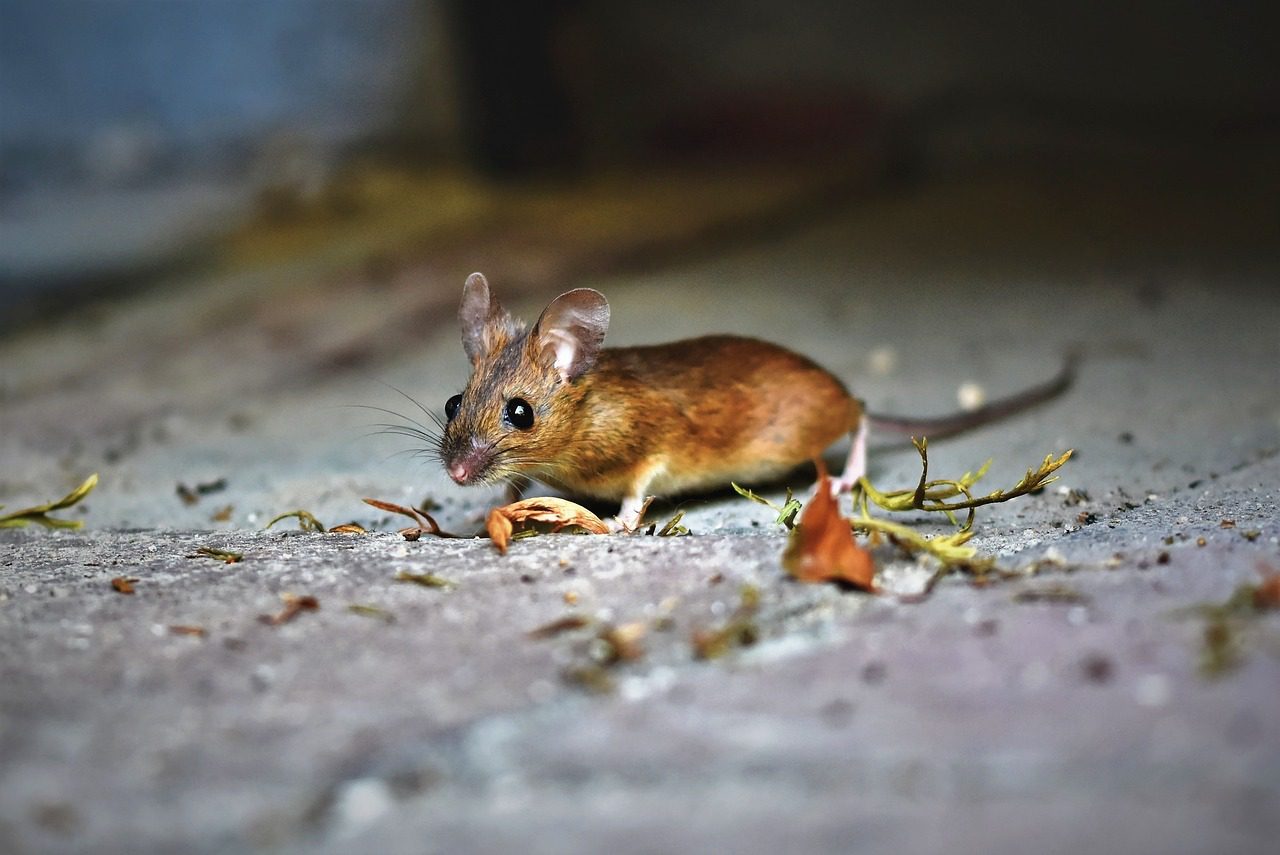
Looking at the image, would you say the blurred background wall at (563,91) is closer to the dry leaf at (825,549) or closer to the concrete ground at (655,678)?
the concrete ground at (655,678)

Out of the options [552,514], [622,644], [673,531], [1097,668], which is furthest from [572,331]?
[1097,668]

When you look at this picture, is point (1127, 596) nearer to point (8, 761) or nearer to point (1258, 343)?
point (8, 761)

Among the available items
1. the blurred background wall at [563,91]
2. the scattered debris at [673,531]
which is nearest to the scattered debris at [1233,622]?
the scattered debris at [673,531]

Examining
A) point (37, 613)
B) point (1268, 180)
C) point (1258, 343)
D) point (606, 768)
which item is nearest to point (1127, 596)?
point (606, 768)

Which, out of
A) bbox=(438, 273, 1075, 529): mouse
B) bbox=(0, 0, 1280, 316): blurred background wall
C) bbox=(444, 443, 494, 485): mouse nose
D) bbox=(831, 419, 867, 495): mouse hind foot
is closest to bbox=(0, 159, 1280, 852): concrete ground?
bbox=(831, 419, 867, 495): mouse hind foot

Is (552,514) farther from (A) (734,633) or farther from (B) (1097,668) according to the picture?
(B) (1097,668)

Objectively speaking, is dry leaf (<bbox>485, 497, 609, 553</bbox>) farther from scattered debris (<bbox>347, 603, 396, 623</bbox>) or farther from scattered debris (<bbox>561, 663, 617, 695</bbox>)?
scattered debris (<bbox>561, 663, 617, 695</bbox>)
